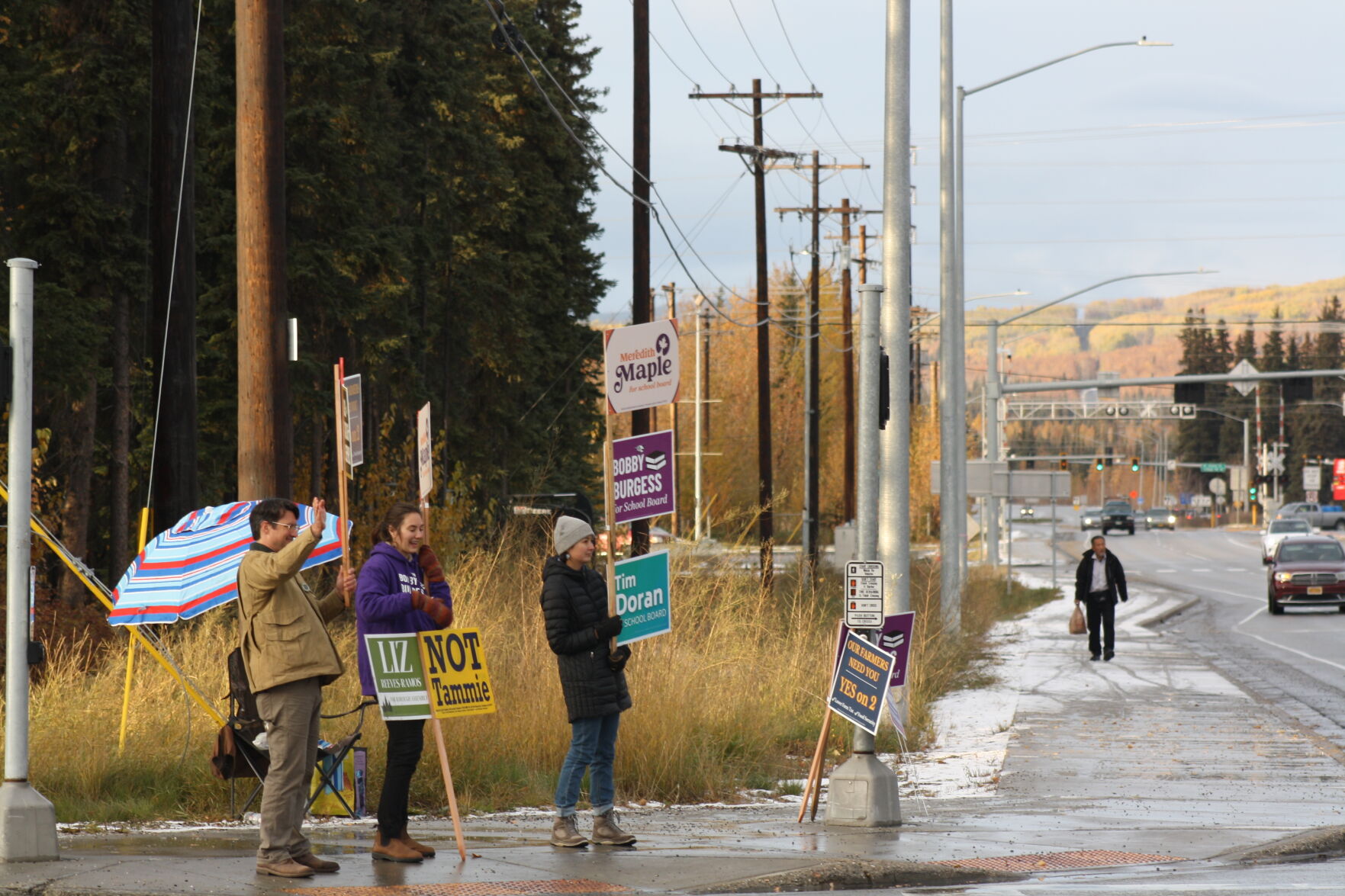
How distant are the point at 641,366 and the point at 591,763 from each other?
2.90 meters

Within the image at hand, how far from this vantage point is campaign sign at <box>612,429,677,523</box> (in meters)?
11.1

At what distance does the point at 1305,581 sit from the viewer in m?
35.4

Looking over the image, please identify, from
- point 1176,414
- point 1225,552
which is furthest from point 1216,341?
point 1225,552

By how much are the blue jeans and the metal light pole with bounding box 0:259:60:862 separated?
8.77 feet

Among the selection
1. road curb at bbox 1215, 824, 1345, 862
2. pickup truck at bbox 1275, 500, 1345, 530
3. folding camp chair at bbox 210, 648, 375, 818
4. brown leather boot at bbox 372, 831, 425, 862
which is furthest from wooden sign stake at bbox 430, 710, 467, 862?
pickup truck at bbox 1275, 500, 1345, 530

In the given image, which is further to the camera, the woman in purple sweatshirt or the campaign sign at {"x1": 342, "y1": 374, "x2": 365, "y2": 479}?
the campaign sign at {"x1": 342, "y1": 374, "x2": 365, "y2": 479}

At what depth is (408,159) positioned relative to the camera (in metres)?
29.6

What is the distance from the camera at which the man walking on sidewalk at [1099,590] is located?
23562mm

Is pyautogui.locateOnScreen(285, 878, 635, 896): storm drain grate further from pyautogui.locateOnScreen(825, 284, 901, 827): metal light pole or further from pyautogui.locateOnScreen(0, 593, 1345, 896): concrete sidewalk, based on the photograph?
pyautogui.locateOnScreen(825, 284, 901, 827): metal light pole

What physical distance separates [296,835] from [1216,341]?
183 metres

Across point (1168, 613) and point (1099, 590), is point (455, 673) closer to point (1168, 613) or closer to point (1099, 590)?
point (1099, 590)

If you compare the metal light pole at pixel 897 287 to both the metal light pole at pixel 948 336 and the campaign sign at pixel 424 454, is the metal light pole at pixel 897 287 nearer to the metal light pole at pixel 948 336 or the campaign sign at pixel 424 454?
the campaign sign at pixel 424 454

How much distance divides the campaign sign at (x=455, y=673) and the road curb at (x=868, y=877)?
74.8 inches

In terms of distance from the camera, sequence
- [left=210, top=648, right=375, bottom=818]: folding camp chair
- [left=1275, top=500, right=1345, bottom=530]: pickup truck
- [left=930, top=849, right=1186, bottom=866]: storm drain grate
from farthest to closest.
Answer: [left=1275, top=500, right=1345, bottom=530]: pickup truck < [left=930, top=849, right=1186, bottom=866]: storm drain grate < [left=210, top=648, right=375, bottom=818]: folding camp chair
